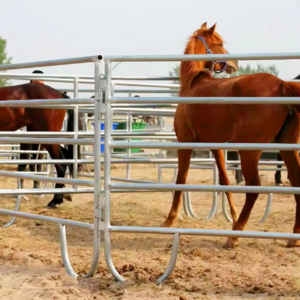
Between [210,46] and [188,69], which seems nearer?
[188,69]

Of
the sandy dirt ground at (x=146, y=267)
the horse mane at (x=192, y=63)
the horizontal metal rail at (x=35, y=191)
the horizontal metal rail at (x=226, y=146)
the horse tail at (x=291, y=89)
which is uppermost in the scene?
the horse mane at (x=192, y=63)

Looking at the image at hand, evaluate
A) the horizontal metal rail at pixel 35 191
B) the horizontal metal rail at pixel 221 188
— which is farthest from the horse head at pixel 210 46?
the horizontal metal rail at pixel 221 188

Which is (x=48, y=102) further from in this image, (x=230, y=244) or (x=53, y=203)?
(x=53, y=203)

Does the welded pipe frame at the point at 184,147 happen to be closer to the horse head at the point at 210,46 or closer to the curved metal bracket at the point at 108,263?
the curved metal bracket at the point at 108,263

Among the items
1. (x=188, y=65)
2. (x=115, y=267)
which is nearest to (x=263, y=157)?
(x=188, y=65)

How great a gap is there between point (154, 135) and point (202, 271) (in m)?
2.69

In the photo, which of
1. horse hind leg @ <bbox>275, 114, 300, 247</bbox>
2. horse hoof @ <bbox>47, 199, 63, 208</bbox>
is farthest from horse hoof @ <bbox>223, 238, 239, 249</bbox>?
horse hoof @ <bbox>47, 199, 63, 208</bbox>

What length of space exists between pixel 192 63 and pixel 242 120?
117cm

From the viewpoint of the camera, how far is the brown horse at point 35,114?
23.5 feet

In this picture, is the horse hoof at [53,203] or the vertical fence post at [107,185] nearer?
the vertical fence post at [107,185]

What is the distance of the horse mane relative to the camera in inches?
204

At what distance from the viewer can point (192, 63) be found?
5.24 m

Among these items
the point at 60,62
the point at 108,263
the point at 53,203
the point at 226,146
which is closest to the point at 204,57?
the point at 226,146

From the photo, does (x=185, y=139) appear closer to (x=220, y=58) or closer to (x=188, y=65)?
(x=188, y=65)
